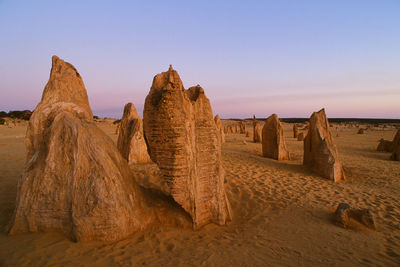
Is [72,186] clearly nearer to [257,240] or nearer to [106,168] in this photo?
[106,168]

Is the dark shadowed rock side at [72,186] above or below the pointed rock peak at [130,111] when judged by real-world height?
below

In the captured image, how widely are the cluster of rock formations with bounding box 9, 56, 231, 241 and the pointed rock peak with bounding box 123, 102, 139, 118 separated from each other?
3.68m

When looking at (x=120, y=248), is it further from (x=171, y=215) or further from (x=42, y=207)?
(x=42, y=207)

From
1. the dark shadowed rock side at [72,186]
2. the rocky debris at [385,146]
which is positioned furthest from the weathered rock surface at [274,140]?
the dark shadowed rock side at [72,186]

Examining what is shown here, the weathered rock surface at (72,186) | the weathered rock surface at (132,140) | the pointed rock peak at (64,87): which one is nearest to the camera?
the weathered rock surface at (72,186)

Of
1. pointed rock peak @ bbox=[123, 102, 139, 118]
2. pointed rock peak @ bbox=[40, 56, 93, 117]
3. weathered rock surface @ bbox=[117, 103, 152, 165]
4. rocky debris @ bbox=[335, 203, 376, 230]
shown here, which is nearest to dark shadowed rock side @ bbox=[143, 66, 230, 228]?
pointed rock peak @ bbox=[40, 56, 93, 117]

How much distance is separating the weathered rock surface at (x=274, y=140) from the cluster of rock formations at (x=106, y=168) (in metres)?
6.79

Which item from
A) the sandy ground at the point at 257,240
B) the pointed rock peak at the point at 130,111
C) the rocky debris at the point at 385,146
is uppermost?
the pointed rock peak at the point at 130,111

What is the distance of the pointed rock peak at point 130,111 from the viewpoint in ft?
25.8

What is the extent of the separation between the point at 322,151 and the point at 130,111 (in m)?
7.14

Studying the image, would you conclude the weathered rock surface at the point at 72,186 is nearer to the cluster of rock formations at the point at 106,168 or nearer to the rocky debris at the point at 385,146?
the cluster of rock formations at the point at 106,168

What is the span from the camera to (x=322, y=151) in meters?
7.44

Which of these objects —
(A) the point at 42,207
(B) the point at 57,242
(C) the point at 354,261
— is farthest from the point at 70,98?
(C) the point at 354,261

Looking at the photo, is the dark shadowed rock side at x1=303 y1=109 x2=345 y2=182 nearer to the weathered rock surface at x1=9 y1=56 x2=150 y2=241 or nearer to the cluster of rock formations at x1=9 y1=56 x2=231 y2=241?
the cluster of rock formations at x1=9 y1=56 x2=231 y2=241
